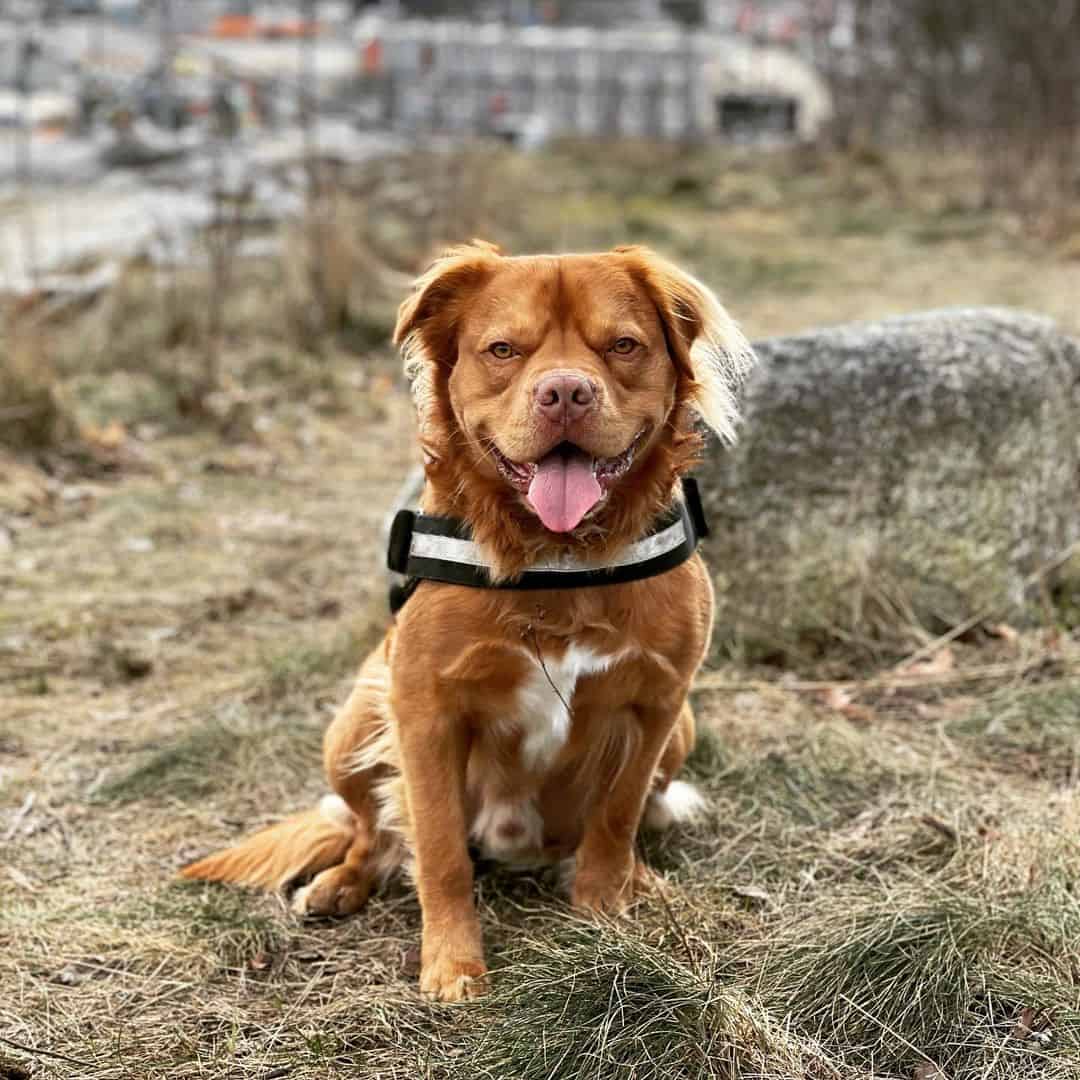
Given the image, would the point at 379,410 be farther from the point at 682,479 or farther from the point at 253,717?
the point at 682,479

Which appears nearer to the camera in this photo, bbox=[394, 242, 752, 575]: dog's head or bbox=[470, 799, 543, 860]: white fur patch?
bbox=[394, 242, 752, 575]: dog's head

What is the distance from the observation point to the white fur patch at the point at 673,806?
3.44m

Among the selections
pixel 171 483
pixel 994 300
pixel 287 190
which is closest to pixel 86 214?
pixel 287 190

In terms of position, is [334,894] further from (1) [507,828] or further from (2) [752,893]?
(2) [752,893]

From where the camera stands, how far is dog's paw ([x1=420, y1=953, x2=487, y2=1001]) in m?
2.78

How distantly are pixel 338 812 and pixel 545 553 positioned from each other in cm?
92

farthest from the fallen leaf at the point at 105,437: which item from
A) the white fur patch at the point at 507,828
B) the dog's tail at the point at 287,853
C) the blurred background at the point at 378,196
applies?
the white fur patch at the point at 507,828

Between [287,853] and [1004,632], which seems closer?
[287,853]

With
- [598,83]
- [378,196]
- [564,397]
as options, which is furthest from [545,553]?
[598,83]

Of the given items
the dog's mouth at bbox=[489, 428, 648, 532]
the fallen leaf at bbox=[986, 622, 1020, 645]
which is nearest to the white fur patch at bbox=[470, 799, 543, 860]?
the dog's mouth at bbox=[489, 428, 648, 532]

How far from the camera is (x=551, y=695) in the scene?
9.38ft

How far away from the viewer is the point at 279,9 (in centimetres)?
2816

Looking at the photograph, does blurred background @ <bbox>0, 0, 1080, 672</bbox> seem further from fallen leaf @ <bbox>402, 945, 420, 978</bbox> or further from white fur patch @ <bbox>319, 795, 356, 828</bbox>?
→ fallen leaf @ <bbox>402, 945, 420, 978</bbox>

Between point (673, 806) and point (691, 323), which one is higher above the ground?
point (691, 323)
